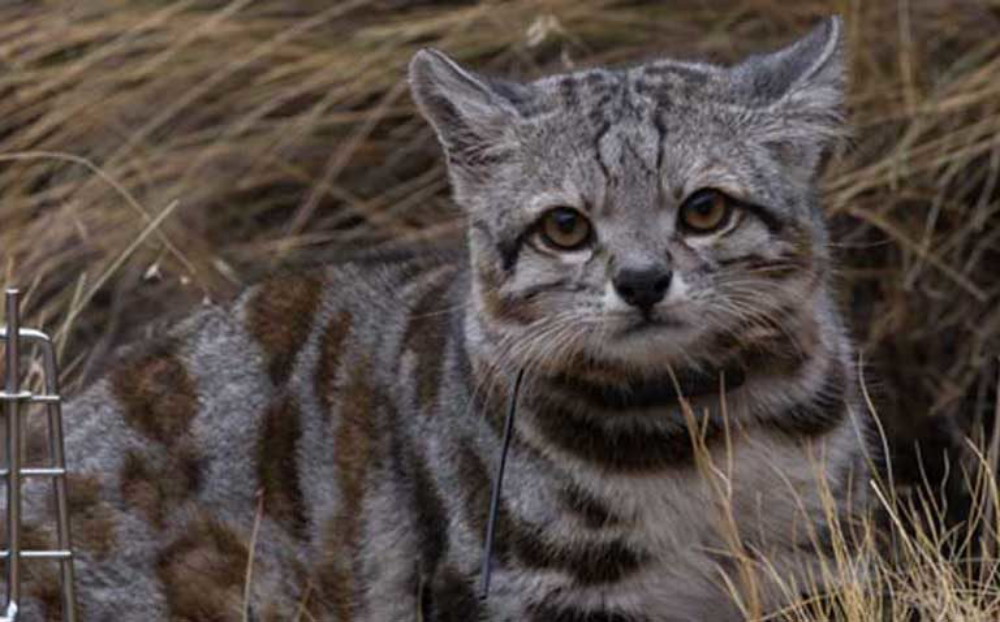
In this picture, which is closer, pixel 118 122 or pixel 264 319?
pixel 264 319

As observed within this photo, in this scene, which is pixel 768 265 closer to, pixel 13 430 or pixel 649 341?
pixel 649 341

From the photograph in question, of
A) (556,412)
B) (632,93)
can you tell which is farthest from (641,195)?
(556,412)

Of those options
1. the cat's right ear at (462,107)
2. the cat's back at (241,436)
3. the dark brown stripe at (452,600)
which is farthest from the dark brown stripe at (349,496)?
the cat's right ear at (462,107)

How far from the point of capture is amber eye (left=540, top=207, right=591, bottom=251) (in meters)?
4.94

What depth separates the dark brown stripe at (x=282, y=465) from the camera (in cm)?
550

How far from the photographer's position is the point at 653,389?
5.01 metres

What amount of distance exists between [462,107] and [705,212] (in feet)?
2.31

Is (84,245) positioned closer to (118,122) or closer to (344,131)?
(118,122)

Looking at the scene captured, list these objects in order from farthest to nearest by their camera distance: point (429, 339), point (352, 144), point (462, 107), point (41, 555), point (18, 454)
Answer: point (352, 144) → point (429, 339) → point (462, 107) → point (41, 555) → point (18, 454)

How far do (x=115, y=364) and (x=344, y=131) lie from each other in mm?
2600

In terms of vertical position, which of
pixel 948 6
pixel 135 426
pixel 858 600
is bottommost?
pixel 858 600

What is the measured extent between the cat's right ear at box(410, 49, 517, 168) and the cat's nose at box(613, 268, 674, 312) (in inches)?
25.8

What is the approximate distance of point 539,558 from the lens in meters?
4.95

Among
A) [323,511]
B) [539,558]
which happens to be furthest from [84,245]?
[539,558]
